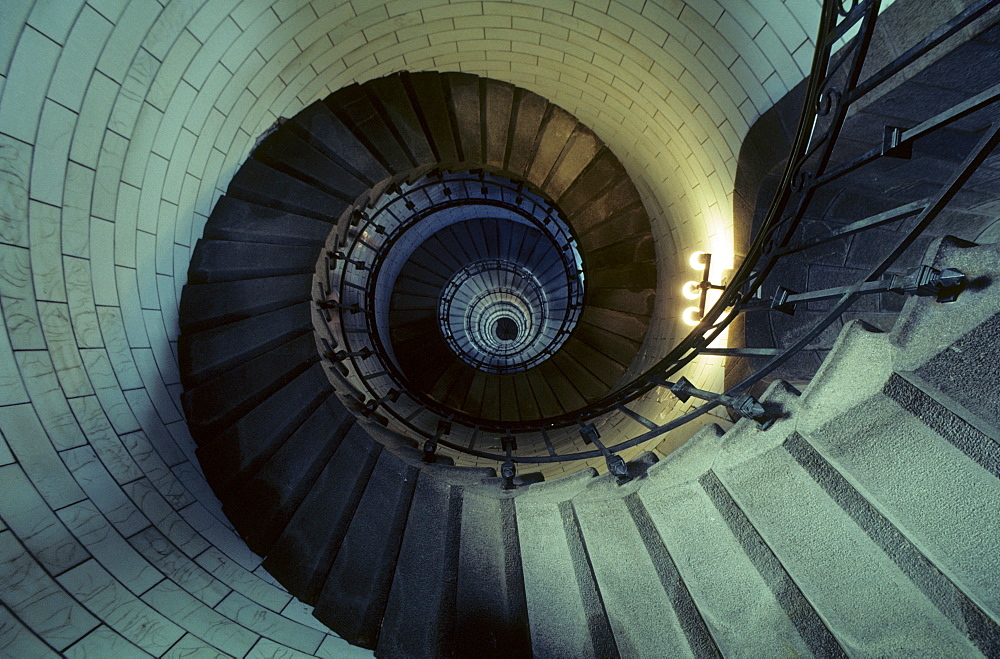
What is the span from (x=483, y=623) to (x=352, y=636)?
982mm

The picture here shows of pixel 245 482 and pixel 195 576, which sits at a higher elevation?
pixel 245 482

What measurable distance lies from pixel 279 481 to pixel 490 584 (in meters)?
1.97

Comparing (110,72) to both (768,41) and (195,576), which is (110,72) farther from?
(768,41)

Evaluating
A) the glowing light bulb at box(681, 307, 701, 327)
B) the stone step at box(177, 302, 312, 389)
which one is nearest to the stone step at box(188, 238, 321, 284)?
the stone step at box(177, 302, 312, 389)

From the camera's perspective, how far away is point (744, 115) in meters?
3.61

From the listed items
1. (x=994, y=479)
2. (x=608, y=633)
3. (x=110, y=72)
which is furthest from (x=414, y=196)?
(x=994, y=479)

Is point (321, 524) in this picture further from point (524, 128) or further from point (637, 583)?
point (524, 128)

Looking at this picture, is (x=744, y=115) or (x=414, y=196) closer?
(x=744, y=115)

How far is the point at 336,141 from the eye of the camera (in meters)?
4.30

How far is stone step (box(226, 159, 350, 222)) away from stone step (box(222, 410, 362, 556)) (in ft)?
6.63

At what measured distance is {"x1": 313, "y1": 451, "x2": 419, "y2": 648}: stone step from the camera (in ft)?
9.62

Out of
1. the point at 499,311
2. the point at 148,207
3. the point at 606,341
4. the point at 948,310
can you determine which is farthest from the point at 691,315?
the point at 499,311

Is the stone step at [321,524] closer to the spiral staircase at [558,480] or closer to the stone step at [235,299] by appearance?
the spiral staircase at [558,480]

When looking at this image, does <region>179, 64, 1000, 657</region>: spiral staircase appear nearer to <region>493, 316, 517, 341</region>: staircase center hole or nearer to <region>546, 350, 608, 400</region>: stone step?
<region>546, 350, 608, 400</region>: stone step
